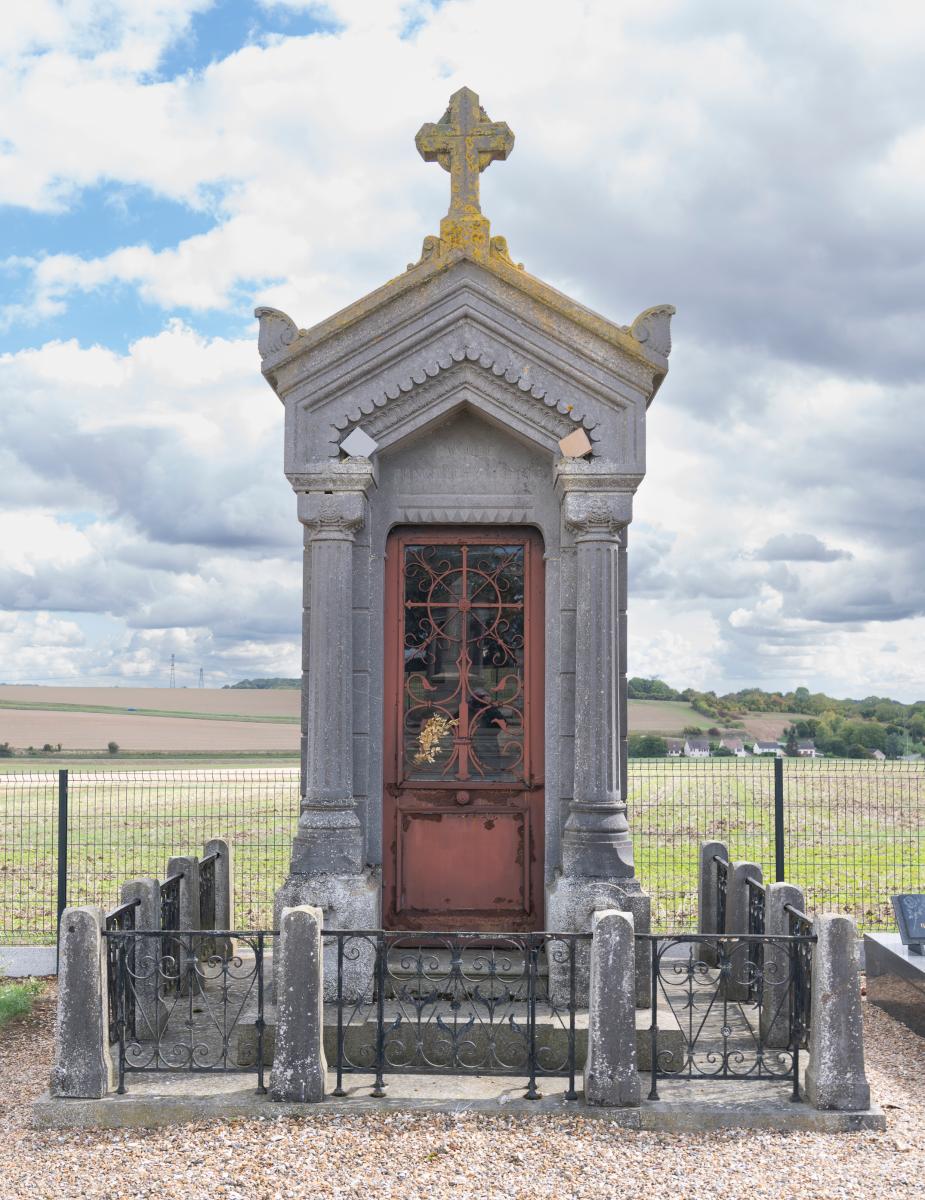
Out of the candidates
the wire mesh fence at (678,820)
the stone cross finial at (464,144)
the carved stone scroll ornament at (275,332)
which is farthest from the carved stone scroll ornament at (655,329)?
the wire mesh fence at (678,820)

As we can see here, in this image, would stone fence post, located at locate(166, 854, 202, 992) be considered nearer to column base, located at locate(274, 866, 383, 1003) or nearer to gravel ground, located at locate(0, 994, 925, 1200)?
column base, located at locate(274, 866, 383, 1003)

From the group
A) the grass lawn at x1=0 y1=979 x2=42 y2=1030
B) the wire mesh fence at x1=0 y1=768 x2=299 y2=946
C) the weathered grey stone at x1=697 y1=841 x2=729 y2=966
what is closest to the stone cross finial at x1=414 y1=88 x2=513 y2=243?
the weathered grey stone at x1=697 y1=841 x2=729 y2=966

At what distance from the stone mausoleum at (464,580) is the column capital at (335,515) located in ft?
0.05

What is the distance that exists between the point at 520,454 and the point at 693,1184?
15.4ft

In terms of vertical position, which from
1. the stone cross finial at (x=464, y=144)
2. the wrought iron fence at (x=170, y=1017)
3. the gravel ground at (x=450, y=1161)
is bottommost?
the gravel ground at (x=450, y=1161)

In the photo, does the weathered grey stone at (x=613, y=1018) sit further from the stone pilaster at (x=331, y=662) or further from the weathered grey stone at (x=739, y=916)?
the weathered grey stone at (x=739, y=916)

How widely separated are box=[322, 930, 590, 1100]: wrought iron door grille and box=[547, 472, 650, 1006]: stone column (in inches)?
18.5

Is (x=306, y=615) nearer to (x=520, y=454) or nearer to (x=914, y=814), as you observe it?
(x=520, y=454)

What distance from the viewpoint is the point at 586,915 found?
6527 millimetres

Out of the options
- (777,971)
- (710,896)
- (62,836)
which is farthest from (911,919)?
(62,836)

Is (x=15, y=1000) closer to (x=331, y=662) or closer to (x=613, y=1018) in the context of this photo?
(x=331, y=662)

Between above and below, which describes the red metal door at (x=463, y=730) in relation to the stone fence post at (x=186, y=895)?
above

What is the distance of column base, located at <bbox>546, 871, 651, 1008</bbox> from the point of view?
6504mm

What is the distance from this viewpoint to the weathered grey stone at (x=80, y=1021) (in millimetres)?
5668
